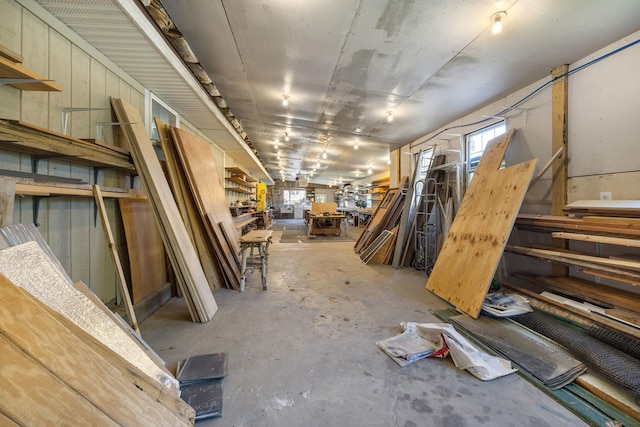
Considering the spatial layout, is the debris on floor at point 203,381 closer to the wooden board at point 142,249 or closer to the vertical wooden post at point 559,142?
the wooden board at point 142,249

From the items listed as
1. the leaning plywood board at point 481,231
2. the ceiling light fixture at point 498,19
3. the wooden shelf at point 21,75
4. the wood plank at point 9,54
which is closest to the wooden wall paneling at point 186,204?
the wooden shelf at point 21,75

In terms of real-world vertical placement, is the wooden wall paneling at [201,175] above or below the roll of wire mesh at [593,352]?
above

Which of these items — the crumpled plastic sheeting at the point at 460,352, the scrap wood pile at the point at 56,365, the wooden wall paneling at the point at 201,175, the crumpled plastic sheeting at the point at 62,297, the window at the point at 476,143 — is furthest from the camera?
the window at the point at 476,143

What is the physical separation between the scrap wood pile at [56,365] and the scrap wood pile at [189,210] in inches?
40.5

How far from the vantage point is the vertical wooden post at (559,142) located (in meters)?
2.67

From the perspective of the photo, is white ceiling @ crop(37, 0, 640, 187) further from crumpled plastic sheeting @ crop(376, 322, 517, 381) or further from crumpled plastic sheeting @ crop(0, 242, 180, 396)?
crumpled plastic sheeting @ crop(376, 322, 517, 381)

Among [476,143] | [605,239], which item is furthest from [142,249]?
[476,143]

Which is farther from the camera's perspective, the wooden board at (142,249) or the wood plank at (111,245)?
the wooden board at (142,249)

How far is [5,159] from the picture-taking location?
144 cm

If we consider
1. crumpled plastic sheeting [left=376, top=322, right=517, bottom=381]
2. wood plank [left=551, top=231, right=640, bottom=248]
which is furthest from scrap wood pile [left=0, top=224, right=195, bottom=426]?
wood plank [left=551, top=231, right=640, bottom=248]

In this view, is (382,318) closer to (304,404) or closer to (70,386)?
(304,404)

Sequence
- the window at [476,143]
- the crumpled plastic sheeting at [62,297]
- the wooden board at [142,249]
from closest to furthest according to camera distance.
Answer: the crumpled plastic sheeting at [62,297]
the wooden board at [142,249]
the window at [476,143]

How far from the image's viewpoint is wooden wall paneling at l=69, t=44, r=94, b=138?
190 centimetres

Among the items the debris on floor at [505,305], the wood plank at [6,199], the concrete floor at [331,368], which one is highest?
the wood plank at [6,199]
